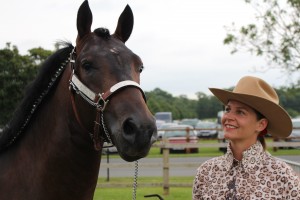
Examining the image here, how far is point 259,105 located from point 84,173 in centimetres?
120

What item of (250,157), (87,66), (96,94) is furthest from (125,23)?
(250,157)

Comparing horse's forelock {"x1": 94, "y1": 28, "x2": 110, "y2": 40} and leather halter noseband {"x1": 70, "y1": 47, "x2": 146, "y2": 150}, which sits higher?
horse's forelock {"x1": 94, "y1": 28, "x2": 110, "y2": 40}

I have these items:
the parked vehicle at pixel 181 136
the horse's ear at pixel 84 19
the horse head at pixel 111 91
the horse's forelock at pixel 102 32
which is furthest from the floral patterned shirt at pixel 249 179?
the parked vehicle at pixel 181 136

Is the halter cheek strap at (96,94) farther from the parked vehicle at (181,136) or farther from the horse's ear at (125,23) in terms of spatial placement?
the parked vehicle at (181,136)

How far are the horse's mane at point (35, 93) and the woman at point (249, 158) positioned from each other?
1.17 metres

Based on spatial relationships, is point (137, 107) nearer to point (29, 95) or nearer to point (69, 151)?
point (69, 151)

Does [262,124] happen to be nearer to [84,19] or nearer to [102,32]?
[102,32]

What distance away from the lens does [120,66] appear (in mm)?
3018

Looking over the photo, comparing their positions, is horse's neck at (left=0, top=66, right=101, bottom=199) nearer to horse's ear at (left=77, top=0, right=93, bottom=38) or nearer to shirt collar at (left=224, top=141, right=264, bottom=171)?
horse's ear at (left=77, top=0, right=93, bottom=38)

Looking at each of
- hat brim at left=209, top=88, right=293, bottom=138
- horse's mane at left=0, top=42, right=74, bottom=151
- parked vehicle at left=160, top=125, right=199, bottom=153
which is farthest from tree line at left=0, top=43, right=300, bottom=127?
parked vehicle at left=160, top=125, right=199, bottom=153

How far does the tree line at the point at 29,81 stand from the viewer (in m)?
5.66

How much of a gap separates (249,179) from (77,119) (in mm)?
1150

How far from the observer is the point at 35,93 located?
133 inches

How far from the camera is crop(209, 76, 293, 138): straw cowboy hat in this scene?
2855 mm
